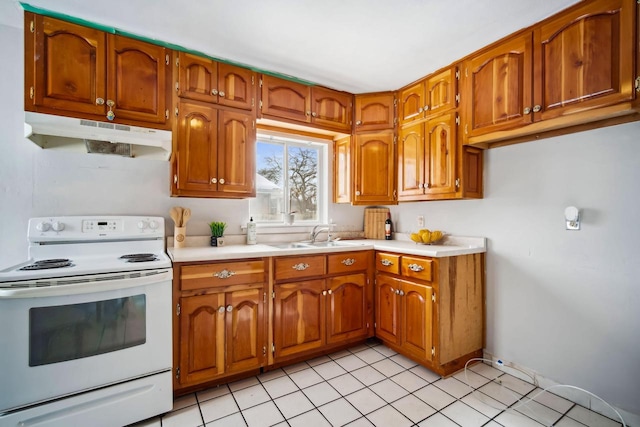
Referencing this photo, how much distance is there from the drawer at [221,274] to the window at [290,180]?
79 cm

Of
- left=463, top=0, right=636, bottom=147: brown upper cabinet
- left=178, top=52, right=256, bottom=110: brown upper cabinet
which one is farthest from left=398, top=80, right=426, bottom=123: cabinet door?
left=178, top=52, right=256, bottom=110: brown upper cabinet

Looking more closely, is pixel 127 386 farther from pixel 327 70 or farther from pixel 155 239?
pixel 327 70

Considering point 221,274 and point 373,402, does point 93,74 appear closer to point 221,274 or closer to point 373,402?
point 221,274

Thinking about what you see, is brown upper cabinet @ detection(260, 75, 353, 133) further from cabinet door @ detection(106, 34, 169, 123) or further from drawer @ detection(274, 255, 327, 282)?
drawer @ detection(274, 255, 327, 282)

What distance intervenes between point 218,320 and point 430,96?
2460mm

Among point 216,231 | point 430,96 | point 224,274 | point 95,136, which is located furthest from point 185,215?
point 430,96

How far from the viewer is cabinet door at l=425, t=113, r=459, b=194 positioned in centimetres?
230

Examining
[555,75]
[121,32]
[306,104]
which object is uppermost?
[121,32]

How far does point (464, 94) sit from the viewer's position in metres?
2.24

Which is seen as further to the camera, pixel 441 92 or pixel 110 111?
pixel 441 92

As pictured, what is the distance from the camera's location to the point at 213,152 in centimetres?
222

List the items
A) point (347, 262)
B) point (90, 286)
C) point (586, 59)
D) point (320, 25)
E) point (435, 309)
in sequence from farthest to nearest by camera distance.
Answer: point (347, 262) < point (435, 309) < point (320, 25) < point (586, 59) < point (90, 286)

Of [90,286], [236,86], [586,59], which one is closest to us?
[90,286]

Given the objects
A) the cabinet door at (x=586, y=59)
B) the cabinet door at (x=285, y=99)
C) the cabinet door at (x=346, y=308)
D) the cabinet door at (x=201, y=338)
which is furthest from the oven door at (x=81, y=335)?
the cabinet door at (x=586, y=59)
